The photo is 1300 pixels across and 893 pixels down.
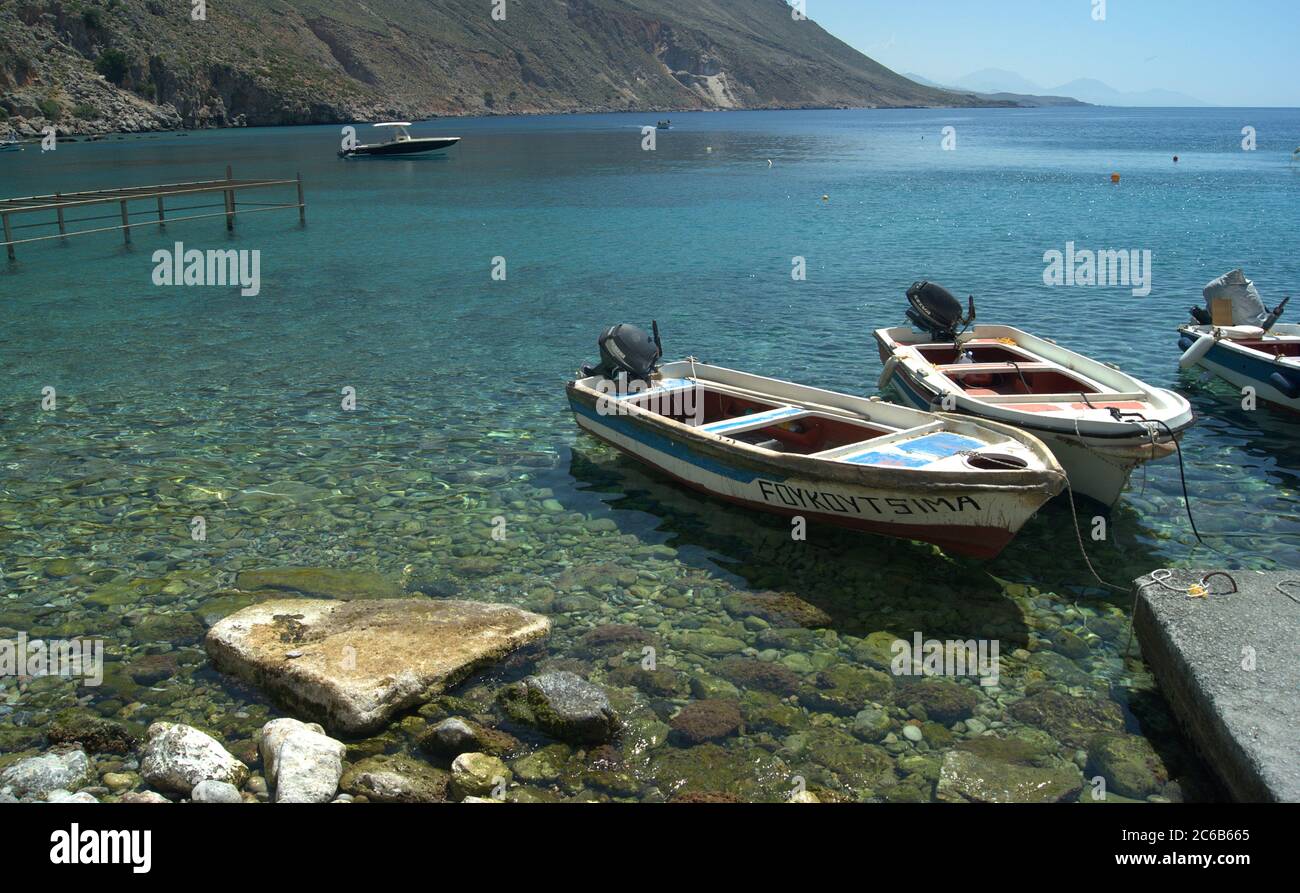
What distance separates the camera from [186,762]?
23.7 ft

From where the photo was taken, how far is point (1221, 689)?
7340mm

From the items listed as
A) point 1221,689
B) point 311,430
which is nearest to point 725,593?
point 1221,689

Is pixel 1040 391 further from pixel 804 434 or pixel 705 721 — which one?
pixel 705 721

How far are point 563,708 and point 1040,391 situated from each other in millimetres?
9875

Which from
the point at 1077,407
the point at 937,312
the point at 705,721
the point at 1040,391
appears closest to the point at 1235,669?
the point at 705,721

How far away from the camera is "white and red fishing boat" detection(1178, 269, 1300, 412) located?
1554 centimetres

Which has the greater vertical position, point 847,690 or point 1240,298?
point 1240,298

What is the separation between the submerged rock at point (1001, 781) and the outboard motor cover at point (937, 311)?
32.6ft

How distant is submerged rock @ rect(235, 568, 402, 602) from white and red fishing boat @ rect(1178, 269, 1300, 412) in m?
13.5

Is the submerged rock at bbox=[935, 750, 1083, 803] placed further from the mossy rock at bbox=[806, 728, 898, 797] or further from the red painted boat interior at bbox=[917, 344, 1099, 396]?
the red painted boat interior at bbox=[917, 344, 1099, 396]

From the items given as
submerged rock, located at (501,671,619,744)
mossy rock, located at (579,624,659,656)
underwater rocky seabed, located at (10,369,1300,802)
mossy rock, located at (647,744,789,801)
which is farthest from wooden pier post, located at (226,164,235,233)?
mossy rock, located at (647,744,789,801)

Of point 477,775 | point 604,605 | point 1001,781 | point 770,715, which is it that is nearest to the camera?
point 477,775
